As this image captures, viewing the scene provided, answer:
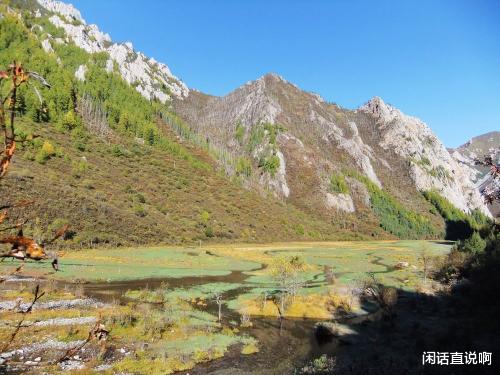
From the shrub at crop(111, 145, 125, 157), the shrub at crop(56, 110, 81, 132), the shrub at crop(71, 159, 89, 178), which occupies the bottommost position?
the shrub at crop(71, 159, 89, 178)

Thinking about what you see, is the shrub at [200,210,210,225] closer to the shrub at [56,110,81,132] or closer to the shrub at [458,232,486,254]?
the shrub at [56,110,81,132]

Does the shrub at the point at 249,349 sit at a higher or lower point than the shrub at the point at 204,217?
lower

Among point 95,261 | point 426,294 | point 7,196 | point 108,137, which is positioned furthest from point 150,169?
point 426,294

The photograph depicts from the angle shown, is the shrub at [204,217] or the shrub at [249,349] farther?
the shrub at [204,217]

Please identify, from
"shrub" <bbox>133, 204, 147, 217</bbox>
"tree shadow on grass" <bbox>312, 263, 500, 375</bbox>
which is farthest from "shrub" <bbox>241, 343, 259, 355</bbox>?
"shrub" <bbox>133, 204, 147, 217</bbox>

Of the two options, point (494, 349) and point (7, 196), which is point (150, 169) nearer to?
point (7, 196)

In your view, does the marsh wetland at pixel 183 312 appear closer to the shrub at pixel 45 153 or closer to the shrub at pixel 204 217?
the shrub at pixel 45 153

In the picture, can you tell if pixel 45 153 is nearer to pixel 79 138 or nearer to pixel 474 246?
pixel 79 138

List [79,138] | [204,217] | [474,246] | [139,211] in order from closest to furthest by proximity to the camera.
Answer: [474,246]
[139,211]
[204,217]
[79,138]

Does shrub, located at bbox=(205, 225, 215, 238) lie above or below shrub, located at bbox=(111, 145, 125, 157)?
below

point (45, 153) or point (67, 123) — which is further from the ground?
point (67, 123)

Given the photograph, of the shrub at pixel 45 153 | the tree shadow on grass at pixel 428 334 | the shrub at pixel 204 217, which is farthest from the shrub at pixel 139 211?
the tree shadow on grass at pixel 428 334

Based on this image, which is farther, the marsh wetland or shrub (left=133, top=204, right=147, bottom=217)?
shrub (left=133, top=204, right=147, bottom=217)

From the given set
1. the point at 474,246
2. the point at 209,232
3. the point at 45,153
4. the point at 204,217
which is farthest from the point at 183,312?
the point at 45,153
